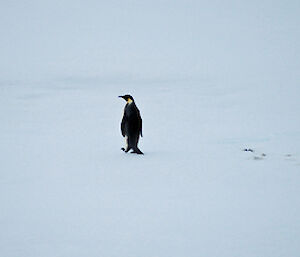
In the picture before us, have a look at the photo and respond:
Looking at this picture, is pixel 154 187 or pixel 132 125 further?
pixel 132 125

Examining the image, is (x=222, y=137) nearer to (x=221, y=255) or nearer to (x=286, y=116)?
(x=286, y=116)

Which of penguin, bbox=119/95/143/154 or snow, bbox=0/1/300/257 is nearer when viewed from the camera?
snow, bbox=0/1/300/257

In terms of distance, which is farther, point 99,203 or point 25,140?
point 25,140

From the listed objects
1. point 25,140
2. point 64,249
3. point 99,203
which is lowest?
point 64,249

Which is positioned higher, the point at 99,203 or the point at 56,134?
the point at 56,134

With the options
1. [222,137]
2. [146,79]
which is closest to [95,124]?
[222,137]

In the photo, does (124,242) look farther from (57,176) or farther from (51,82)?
(51,82)

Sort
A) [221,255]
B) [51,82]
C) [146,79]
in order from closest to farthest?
[221,255]
[51,82]
[146,79]

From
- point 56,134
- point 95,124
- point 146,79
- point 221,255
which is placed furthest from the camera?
point 146,79

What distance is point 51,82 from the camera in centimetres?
1781

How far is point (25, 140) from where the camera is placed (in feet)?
21.7

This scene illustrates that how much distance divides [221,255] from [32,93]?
12.2 m

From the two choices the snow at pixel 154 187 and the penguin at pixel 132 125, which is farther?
the penguin at pixel 132 125

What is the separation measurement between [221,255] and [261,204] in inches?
36.8
